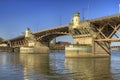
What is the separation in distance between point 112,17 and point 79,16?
20428mm

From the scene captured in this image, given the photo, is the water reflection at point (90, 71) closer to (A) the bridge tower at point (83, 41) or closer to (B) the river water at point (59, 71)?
(B) the river water at point (59, 71)

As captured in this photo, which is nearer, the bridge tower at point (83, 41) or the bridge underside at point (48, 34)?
the bridge tower at point (83, 41)

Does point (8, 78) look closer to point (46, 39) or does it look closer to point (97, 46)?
point (97, 46)

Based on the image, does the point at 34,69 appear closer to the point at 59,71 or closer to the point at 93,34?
the point at 59,71

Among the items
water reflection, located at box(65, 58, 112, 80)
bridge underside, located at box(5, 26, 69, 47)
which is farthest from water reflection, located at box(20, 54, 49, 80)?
bridge underside, located at box(5, 26, 69, 47)

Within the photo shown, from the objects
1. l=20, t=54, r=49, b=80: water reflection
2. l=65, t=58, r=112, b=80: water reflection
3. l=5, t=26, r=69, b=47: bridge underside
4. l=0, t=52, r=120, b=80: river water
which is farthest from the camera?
l=5, t=26, r=69, b=47: bridge underside

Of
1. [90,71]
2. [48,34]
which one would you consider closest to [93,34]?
[48,34]

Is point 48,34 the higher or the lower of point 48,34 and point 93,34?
the higher

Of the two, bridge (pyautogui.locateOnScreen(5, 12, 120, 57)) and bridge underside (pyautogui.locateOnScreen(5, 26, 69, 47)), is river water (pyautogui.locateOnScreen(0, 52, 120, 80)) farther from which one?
bridge underside (pyautogui.locateOnScreen(5, 26, 69, 47))

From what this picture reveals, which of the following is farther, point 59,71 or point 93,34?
point 93,34

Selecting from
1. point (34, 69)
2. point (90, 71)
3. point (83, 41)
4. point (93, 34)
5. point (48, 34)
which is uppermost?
point (48, 34)

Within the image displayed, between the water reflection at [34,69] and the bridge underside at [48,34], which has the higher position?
the bridge underside at [48,34]

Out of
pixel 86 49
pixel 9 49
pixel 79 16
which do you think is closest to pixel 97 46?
pixel 86 49

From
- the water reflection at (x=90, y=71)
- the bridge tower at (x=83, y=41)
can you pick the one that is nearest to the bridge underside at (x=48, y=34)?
the bridge tower at (x=83, y=41)
